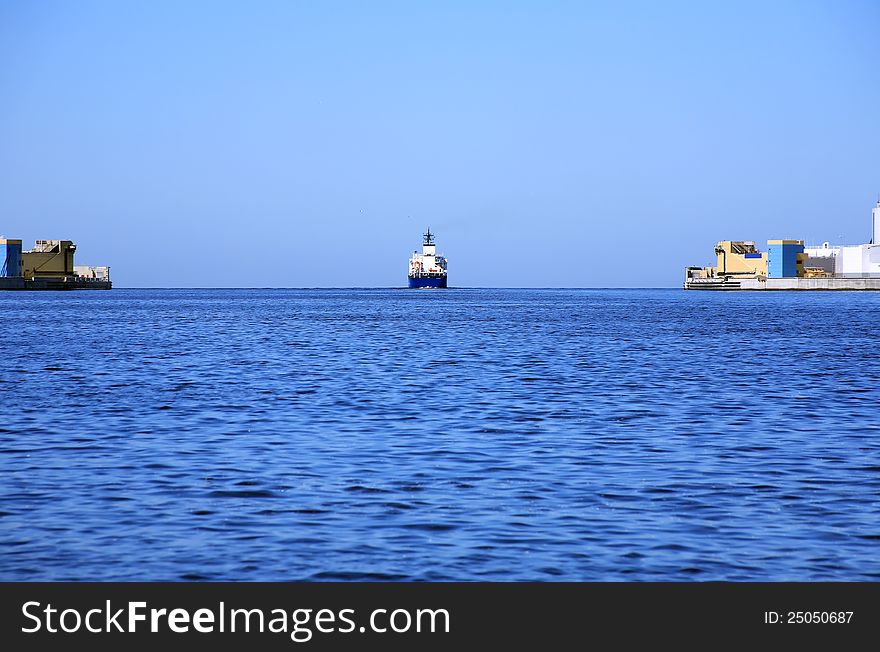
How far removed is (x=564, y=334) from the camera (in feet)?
Result: 235

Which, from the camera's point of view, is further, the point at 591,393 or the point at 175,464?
the point at 591,393

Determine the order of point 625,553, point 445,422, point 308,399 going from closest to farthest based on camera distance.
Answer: point 625,553
point 445,422
point 308,399

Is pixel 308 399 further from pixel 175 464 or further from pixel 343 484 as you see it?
pixel 343 484

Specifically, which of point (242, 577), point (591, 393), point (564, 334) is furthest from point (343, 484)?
point (564, 334)

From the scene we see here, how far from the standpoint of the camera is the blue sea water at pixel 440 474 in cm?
1259

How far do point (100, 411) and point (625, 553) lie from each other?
16.3 m

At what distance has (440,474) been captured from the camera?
17719mm

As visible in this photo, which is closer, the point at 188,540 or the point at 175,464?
the point at 188,540

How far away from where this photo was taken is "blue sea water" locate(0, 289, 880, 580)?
12586mm
